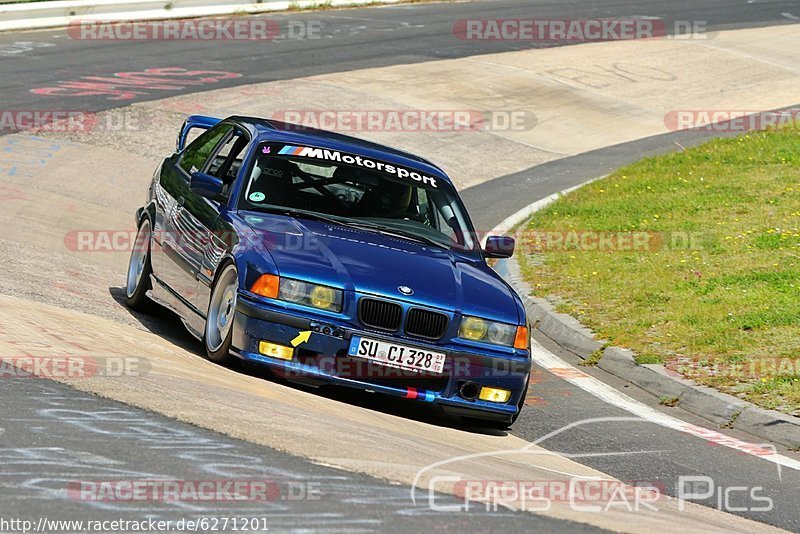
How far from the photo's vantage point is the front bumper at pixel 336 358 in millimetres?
7770

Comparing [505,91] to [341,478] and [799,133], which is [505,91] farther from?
A: [341,478]

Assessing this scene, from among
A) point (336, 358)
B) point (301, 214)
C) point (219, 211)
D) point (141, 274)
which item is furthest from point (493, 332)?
point (141, 274)

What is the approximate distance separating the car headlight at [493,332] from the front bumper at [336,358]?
0.09m

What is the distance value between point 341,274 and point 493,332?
3.28 feet

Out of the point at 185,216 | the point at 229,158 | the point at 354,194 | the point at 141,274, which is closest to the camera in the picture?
the point at 354,194

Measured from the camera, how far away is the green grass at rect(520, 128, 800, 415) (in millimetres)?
10219

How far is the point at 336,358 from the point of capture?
25.6 ft

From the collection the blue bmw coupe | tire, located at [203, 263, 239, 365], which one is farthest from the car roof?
tire, located at [203, 263, 239, 365]

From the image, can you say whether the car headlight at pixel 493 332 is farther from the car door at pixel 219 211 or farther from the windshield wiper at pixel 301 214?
the car door at pixel 219 211

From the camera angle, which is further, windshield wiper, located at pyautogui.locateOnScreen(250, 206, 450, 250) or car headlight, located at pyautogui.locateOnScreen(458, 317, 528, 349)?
windshield wiper, located at pyautogui.locateOnScreen(250, 206, 450, 250)

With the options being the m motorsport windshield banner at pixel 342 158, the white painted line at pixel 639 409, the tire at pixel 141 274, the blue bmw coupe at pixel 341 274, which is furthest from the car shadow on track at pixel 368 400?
the m motorsport windshield banner at pixel 342 158

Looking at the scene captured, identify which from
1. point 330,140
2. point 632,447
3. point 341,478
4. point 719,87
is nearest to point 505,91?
point 719,87

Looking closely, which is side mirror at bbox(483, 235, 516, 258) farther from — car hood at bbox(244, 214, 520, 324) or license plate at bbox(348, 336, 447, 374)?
license plate at bbox(348, 336, 447, 374)

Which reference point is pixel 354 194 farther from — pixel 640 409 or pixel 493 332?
pixel 640 409
